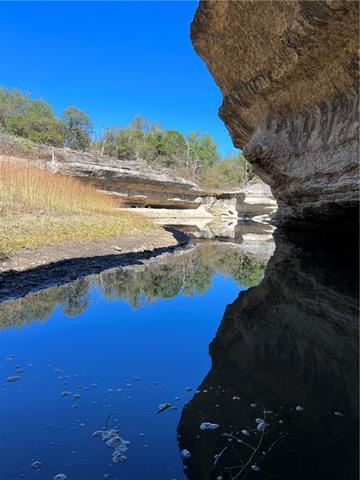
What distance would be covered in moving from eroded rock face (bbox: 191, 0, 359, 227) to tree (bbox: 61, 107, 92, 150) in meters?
36.7

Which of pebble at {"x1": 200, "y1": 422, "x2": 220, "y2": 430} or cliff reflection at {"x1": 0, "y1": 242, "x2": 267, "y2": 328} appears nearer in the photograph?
pebble at {"x1": 200, "y1": 422, "x2": 220, "y2": 430}

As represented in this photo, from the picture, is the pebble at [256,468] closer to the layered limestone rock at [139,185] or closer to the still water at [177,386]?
the still water at [177,386]

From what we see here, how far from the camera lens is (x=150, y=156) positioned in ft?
174

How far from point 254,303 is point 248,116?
19.7 feet

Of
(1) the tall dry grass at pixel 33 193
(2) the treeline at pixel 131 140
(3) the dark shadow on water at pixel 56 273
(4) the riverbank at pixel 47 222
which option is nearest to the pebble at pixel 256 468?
(3) the dark shadow on water at pixel 56 273

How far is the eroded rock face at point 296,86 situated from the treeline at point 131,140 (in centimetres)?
2807

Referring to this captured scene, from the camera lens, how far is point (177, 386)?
2.77 meters

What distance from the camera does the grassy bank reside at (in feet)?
27.0

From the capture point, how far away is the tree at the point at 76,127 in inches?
1681

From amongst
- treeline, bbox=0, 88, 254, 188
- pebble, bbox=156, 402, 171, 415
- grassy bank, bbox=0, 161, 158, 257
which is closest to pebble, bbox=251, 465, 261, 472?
pebble, bbox=156, 402, 171, 415

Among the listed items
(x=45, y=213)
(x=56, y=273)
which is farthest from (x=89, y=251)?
(x=45, y=213)

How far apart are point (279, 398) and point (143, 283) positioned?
410 cm

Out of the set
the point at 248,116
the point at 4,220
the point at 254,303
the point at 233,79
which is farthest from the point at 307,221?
the point at 4,220

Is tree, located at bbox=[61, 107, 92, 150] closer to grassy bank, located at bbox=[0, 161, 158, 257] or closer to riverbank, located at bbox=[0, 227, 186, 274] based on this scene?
grassy bank, located at bbox=[0, 161, 158, 257]
